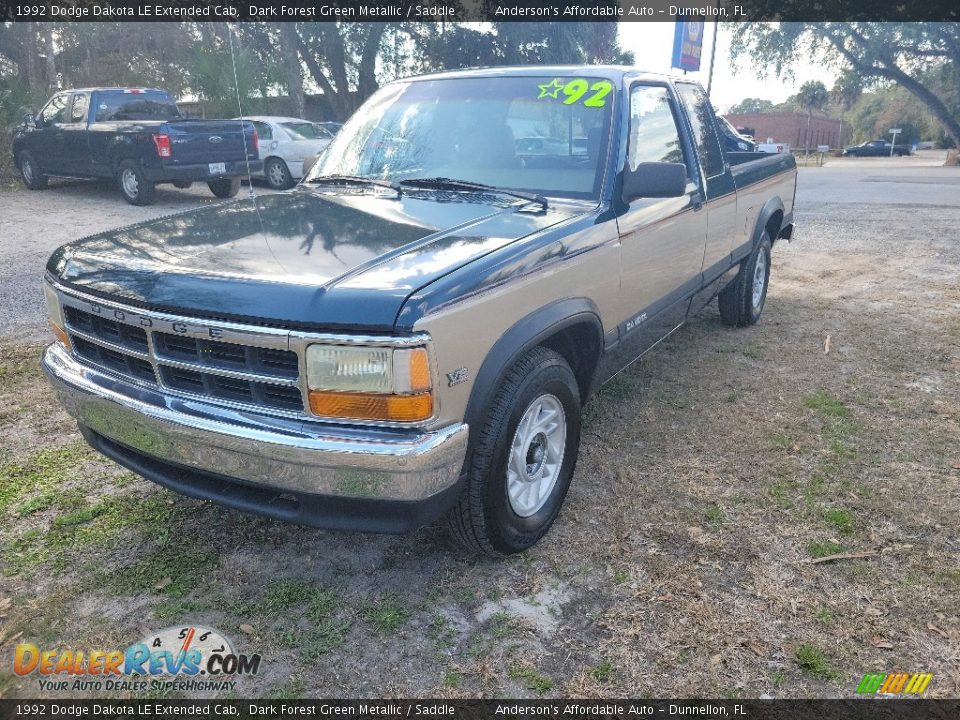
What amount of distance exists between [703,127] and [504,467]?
3076 mm

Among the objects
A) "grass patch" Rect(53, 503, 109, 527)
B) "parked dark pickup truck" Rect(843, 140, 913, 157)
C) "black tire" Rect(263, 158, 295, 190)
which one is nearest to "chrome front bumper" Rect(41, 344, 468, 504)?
"grass patch" Rect(53, 503, 109, 527)

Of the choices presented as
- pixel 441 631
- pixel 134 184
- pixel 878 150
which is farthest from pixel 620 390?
→ pixel 878 150

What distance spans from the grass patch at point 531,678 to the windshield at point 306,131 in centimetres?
1356

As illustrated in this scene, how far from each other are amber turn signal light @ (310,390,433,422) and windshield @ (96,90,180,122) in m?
12.0

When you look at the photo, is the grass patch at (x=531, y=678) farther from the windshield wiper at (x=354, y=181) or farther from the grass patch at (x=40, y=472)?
the grass patch at (x=40, y=472)

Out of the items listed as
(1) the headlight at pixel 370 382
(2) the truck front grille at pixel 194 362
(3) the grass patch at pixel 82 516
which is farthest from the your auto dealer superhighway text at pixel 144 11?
(1) the headlight at pixel 370 382

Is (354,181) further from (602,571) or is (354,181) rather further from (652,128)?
(602,571)

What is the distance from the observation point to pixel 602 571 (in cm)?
289

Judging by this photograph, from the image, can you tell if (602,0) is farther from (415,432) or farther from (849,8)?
(415,432)

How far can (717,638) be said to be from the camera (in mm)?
2518

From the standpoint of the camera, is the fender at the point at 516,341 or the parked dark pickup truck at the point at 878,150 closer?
the fender at the point at 516,341

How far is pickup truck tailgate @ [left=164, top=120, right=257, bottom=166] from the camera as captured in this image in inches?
444

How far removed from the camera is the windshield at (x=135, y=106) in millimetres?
12148

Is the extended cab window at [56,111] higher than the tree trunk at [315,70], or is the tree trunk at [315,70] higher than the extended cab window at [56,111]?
the tree trunk at [315,70]
